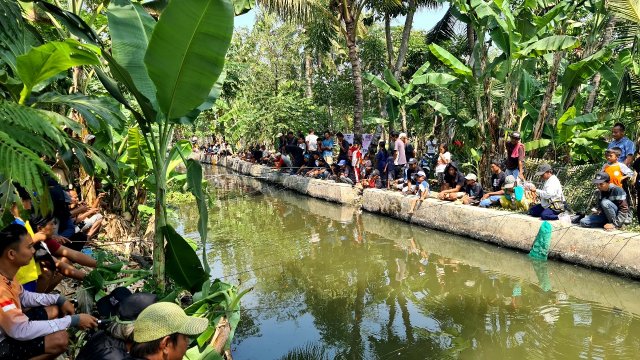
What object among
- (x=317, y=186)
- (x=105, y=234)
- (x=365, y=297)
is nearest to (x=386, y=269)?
(x=365, y=297)

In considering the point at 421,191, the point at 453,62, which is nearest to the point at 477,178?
the point at 421,191

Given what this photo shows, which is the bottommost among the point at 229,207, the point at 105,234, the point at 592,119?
the point at 229,207

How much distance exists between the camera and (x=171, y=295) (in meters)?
3.66

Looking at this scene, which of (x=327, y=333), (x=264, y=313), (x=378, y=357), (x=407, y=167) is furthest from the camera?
(x=407, y=167)

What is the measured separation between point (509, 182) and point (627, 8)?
3.20m

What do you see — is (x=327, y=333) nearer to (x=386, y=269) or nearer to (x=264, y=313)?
(x=264, y=313)

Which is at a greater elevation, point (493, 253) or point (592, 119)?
point (592, 119)

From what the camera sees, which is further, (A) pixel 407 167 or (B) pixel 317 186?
(B) pixel 317 186

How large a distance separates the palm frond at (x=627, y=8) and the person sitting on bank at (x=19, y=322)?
Answer: 7.08 m

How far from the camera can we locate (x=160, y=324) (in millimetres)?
2234

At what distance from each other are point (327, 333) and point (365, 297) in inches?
44.3

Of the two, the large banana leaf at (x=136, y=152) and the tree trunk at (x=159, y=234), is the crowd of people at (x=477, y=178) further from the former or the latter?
the tree trunk at (x=159, y=234)

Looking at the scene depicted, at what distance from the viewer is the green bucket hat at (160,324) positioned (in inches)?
87.0

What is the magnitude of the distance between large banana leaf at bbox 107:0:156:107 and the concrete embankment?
5799 mm
